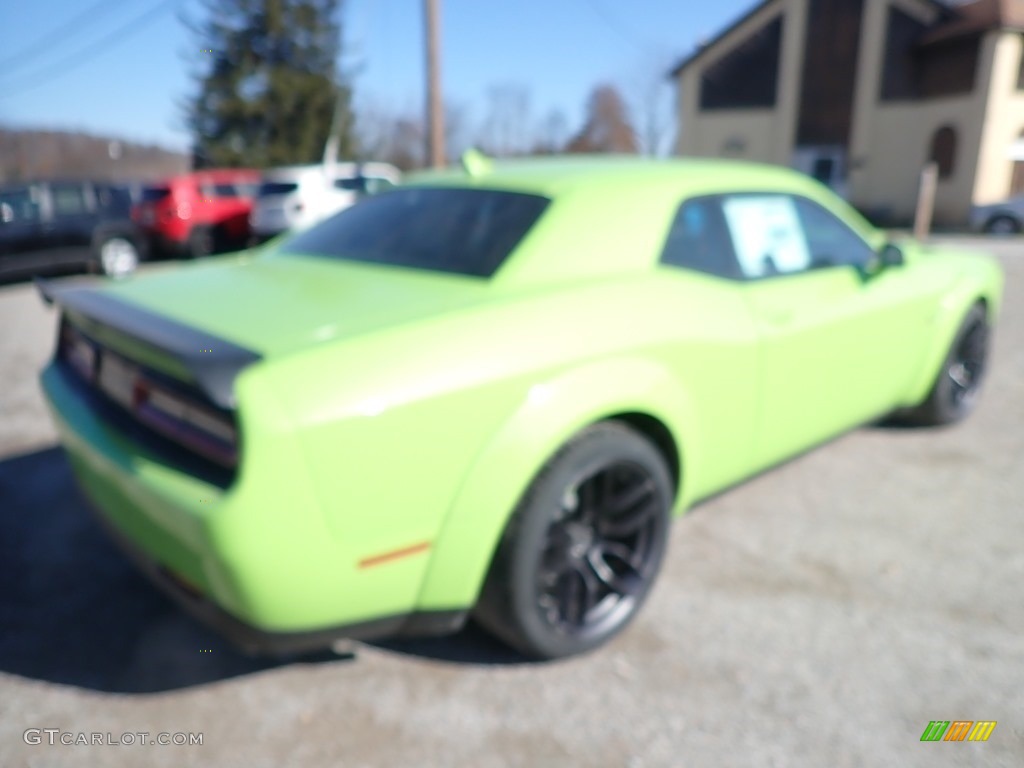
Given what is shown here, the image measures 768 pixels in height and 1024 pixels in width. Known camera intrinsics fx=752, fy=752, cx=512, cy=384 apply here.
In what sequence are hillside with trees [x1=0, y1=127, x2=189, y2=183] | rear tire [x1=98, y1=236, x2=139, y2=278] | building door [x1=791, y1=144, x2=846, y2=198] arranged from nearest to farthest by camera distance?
rear tire [x1=98, y1=236, x2=139, y2=278], building door [x1=791, y1=144, x2=846, y2=198], hillside with trees [x1=0, y1=127, x2=189, y2=183]

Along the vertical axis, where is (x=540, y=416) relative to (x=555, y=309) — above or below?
below

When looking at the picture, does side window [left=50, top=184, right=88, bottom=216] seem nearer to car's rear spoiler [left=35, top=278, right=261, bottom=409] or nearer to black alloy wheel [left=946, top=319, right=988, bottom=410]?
car's rear spoiler [left=35, top=278, right=261, bottom=409]

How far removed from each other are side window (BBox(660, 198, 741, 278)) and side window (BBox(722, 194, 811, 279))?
6 centimetres

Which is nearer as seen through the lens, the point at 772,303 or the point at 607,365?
the point at 607,365

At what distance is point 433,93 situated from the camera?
13.3 m

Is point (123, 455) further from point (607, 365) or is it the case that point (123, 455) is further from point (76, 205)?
point (76, 205)

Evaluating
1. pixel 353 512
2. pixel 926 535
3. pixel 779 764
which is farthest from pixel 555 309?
pixel 926 535

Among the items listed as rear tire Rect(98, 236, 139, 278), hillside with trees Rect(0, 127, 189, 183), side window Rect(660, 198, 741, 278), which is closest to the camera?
side window Rect(660, 198, 741, 278)

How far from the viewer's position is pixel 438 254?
2584 millimetres

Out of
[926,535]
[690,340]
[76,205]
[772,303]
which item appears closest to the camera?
[690,340]

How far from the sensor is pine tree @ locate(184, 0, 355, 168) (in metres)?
27.0

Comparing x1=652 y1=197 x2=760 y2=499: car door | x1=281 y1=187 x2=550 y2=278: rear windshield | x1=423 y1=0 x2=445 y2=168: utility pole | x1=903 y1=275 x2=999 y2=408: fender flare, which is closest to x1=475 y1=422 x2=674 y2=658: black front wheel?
x1=652 y1=197 x2=760 y2=499: car door

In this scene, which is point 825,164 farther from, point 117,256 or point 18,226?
point 18,226

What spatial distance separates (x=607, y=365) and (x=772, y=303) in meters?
0.98
